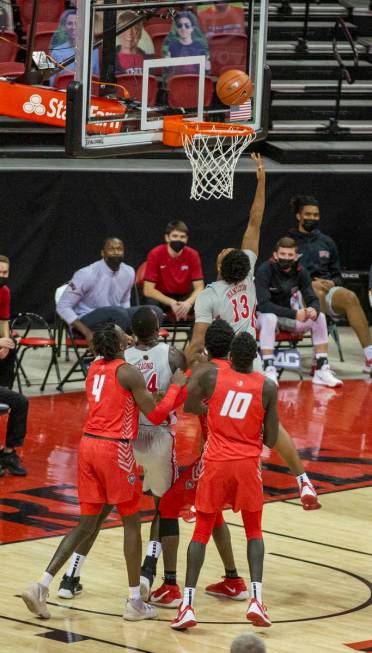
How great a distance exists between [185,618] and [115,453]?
937 mm

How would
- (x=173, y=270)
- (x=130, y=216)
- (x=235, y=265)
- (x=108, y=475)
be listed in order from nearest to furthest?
(x=108, y=475) → (x=235, y=265) → (x=173, y=270) → (x=130, y=216)

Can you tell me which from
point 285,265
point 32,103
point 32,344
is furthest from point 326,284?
point 32,103

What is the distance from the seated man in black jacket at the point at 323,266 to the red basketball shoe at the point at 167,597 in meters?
7.30

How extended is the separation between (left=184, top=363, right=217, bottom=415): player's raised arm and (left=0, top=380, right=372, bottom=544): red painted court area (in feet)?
6.31

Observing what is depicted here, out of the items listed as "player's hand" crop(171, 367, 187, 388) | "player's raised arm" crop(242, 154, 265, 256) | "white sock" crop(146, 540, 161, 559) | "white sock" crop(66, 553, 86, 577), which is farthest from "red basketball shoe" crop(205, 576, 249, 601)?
"player's raised arm" crop(242, 154, 265, 256)

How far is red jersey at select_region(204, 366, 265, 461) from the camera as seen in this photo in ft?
23.4

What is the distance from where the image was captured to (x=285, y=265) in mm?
13680

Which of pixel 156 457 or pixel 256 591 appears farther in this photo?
pixel 156 457

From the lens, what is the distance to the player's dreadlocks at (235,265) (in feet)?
29.4

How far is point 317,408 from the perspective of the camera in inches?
Result: 510

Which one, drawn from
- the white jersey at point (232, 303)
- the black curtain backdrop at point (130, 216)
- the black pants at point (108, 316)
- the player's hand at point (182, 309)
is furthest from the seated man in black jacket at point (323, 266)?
the white jersey at point (232, 303)

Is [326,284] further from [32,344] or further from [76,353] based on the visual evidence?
[32,344]

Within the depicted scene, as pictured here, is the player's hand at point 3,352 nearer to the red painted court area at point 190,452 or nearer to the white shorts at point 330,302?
the red painted court area at point 190,452

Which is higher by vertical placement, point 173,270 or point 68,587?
Result: point 173,270
